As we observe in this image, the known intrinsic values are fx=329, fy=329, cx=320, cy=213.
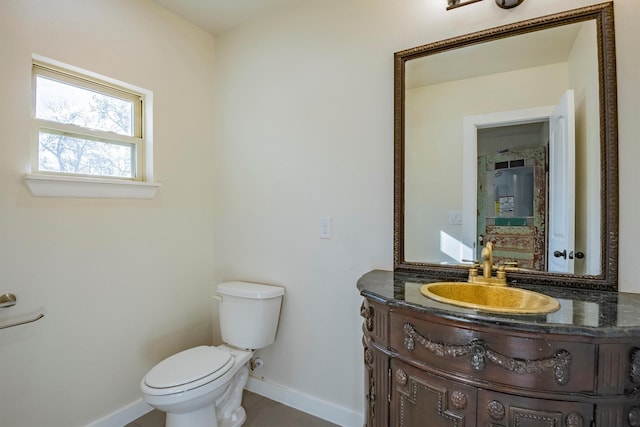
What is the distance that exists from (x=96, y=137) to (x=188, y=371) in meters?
1.34

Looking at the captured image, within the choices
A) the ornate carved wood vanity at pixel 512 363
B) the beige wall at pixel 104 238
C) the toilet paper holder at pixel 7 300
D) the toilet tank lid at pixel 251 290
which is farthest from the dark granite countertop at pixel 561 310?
the toilet paper holder at pixel 7 300

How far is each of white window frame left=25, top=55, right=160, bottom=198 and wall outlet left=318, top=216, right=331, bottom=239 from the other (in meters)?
1.01

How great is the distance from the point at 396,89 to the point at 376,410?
1451 mm

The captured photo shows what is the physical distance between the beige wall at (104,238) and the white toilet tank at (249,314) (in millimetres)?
397

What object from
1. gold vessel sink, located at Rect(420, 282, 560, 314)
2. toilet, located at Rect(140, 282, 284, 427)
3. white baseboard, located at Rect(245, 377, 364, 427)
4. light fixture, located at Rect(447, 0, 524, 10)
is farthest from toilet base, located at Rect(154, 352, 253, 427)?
light fixture, located at Rect(447, 0, 524, 10)

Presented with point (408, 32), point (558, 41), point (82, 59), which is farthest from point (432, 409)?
point (82, 59)

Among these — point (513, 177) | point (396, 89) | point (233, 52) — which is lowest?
point (513, 177)

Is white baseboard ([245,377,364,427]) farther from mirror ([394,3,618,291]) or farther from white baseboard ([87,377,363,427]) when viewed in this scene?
mirror ([394,3,618,291])

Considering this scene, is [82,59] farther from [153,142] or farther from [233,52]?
[233,52]

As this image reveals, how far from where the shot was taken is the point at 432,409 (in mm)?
1070

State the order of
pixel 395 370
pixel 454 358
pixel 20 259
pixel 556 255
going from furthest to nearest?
pixel 20 259
pixel 556 255
pixel 395 370
pixel 454 358

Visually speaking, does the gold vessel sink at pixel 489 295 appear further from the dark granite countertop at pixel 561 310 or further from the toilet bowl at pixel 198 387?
the toilet bowl at pixel 198 387

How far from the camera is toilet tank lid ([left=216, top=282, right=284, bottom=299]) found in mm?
1939

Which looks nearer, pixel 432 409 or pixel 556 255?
pixel 432 409
